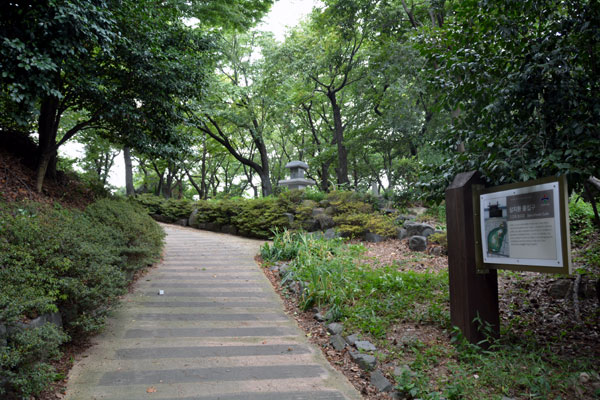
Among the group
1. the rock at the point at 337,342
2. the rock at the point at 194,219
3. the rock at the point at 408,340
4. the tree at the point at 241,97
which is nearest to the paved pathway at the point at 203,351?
the rock at the point at 337,342

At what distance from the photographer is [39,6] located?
3928 millimetres

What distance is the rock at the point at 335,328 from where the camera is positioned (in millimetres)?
3900

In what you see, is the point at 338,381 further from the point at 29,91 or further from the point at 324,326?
the point at 29,91

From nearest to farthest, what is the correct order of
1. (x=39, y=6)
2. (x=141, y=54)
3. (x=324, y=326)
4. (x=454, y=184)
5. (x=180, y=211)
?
1. (x=454, y=184)
2. (x=39, y=6)
3. (x=324, y=326)
4. (x=141, y=54)
5. (x=180, y=211)

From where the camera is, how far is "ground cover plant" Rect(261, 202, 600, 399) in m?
2.59

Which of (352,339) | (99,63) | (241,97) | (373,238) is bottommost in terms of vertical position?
(352,339)

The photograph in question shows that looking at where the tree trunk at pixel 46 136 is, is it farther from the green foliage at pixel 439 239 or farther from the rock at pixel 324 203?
the green foliage at pixel 439 239

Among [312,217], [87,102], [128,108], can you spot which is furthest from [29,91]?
[312,217]

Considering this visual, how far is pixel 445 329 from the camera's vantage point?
11.7ft

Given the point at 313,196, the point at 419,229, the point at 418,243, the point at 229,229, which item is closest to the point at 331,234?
the point at 419,229

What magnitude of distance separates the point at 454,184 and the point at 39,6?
5.00 m

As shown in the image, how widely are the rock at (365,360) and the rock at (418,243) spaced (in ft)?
13.4

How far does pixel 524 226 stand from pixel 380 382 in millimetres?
1778

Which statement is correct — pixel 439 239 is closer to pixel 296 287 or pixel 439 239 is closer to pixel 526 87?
pixel 296 287
